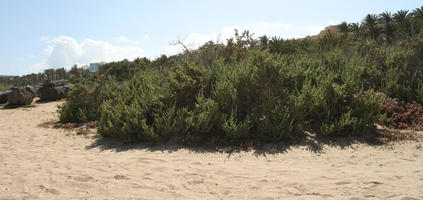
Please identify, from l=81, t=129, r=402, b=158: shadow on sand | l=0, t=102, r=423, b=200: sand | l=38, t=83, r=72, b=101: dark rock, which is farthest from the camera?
l=38, t=83, r=72, b=101: dark rock

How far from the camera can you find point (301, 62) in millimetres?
9938

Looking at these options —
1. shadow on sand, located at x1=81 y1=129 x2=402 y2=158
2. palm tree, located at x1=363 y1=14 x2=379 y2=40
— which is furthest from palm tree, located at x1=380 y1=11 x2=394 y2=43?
shadow on sand, located at x1=81 y1=129 x2=402 y2=158

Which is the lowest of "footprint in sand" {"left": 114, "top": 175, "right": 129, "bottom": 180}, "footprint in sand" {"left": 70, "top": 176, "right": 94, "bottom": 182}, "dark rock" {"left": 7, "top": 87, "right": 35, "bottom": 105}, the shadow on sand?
"footprint in sand" {"left": 114, "top": 175, "right": 129, "bottom": 180}

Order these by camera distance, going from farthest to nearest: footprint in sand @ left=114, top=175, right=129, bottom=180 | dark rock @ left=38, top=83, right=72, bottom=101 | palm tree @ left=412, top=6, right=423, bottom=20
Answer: palm tree @ left=412, top=6, right=423, bottom=20
dark rock @ left=38, top=83, right=72, bottom=101
footprint in sand @ left=114, top=175, right=129, bottom=180

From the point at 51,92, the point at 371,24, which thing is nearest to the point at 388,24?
the point at 371,24

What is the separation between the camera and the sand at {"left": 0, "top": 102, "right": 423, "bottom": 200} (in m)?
4.05

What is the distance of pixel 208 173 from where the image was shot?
4961mm

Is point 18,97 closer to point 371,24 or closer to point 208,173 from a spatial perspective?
point 208,173

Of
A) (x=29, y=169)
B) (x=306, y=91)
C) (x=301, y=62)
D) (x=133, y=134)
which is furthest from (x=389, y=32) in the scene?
(x=29, y=169)

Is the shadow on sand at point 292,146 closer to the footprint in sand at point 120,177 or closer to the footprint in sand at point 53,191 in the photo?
the footprint in sand at point 120,177

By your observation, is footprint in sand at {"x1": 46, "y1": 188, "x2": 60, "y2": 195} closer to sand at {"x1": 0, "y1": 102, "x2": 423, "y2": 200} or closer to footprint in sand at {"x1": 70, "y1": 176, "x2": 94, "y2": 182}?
sand at {"x1": 0, "y1": 102, "x2": 423, "y2": 200}

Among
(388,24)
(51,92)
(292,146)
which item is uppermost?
(388,24)

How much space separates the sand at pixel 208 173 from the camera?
405cm

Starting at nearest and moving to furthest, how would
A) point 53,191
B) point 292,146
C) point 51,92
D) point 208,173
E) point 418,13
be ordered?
1. point 53,191
2. point 208,173
3. point 292,146
4. point 51,92
5. point 418,13
